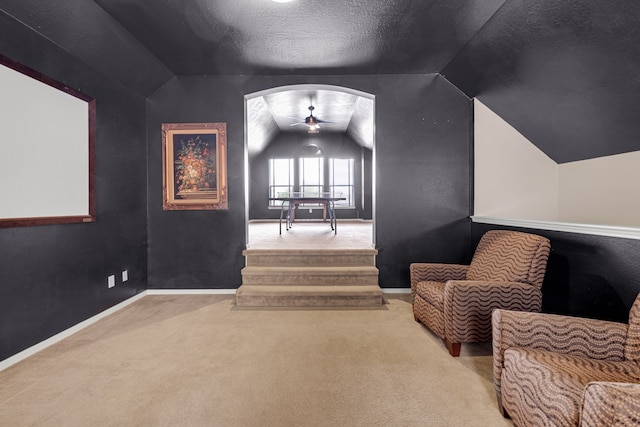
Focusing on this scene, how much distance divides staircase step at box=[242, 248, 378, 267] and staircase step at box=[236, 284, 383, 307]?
0.44m

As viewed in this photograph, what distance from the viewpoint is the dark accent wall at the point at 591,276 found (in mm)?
1824

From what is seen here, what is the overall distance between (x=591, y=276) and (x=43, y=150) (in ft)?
13.1

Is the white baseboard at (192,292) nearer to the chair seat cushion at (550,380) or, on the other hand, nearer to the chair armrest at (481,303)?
the chair armrest at (481,303)

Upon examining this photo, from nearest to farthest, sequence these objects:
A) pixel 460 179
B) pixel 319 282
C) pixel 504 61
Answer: pixel 504 61
pixel 319 282
pixel 460 179

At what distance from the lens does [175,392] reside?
1.75 m

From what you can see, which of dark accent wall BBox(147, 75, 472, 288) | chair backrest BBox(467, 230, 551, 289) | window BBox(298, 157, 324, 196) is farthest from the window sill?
window BBox(298, 157, 324, 196)

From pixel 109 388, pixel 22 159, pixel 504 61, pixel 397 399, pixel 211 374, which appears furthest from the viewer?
pixel 504 61

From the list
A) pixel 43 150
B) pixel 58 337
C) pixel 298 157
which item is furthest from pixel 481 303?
pixel 298 157

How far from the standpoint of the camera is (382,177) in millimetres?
3611

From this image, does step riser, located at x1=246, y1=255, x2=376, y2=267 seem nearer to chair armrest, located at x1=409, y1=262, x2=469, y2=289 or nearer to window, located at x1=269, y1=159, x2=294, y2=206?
chair armrest, located at x1=409, y1=262, x2=469, y2=289

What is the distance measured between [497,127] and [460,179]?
0.68 metres

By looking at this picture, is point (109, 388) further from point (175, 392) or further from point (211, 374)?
point (211, 374)

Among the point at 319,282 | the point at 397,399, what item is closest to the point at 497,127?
the point at 319,282

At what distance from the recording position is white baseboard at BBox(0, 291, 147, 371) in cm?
206
